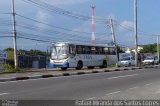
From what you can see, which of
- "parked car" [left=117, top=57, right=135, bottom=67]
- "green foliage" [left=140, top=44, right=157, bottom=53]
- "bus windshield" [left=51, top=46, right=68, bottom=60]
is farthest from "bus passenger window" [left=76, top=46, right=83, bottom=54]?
"green foliage" [left=140, top=44, right=157, bottom=53]

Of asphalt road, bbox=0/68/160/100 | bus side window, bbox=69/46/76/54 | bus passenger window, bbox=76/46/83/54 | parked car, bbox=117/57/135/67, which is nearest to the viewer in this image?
asphalt road, bbox=0/68/160/100

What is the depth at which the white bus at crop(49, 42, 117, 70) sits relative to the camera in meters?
40.2

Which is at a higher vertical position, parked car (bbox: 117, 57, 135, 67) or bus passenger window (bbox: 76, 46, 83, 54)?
bus passenger window (bbox: 76, 46, 83, 54)

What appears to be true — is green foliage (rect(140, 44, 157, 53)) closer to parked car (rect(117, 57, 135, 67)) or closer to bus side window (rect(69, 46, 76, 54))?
parked car (rect(117, 57, 135, 67))

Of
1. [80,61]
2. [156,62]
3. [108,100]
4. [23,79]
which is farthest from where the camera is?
[156,62]

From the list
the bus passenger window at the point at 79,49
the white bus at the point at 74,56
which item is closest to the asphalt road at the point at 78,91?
the white bus at the point at 74,56

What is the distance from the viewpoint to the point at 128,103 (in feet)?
41.1

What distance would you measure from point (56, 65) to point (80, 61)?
3064 mm

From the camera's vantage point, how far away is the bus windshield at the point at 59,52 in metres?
40.2

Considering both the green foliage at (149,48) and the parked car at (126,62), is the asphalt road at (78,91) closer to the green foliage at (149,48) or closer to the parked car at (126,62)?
the parked car at (126,62)

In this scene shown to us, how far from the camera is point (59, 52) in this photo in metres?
40.7

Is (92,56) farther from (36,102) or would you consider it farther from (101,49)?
(36,102)

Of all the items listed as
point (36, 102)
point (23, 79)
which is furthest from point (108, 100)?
point (23, 79)

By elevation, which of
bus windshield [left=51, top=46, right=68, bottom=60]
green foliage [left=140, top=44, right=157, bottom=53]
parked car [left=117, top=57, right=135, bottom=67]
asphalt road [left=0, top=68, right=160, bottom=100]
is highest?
green foliage [left=140, top=44, right=157, bottom=53]
